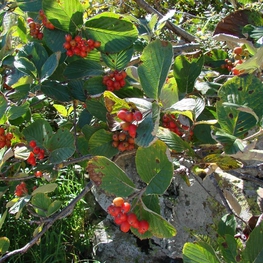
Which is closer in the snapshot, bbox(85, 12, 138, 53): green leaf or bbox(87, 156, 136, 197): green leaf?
bbox(87, 156, 136, 197): green leaf

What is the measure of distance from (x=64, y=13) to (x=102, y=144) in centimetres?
49

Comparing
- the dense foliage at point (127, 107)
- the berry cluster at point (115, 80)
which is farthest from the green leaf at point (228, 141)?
the berry cluster at point (115, 80)

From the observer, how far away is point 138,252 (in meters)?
2.37

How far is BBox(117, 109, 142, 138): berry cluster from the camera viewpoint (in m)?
1.11

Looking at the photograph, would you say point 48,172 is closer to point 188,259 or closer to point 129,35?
point 129,35

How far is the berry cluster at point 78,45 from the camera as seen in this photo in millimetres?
1457

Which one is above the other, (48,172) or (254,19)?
(254,19)

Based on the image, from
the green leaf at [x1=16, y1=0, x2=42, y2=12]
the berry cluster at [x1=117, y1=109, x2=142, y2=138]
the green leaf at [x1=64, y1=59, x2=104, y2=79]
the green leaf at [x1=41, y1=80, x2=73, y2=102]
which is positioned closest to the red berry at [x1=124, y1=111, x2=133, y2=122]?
the berry cluster at [x1=117, y1=109, x2=142, y2=138]

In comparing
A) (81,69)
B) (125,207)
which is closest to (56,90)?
(81,69)

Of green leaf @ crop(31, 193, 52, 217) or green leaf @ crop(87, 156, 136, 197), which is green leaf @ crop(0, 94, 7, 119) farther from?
green leaf @ crop(87, 156, 136, 197)

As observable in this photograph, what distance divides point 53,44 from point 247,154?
0.87 metres

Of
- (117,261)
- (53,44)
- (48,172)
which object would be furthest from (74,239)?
(53,44)

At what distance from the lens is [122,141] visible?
137 cm

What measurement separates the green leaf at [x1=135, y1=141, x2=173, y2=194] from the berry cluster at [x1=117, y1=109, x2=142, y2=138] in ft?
0.22
